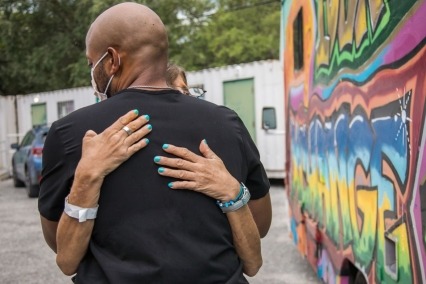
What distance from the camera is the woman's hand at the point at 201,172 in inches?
74.5

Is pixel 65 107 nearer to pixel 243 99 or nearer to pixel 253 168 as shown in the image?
pixel 243 99

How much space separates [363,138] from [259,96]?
10.4 metres

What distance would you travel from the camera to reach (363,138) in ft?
10.8

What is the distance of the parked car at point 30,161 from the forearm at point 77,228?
10918mm

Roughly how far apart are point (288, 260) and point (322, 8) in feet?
12.1

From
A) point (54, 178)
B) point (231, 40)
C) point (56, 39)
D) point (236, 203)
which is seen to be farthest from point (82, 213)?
point (231, 40)

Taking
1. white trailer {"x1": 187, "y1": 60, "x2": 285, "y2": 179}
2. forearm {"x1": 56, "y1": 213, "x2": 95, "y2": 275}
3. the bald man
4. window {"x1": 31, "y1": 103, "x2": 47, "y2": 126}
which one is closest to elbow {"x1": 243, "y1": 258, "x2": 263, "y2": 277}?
the bald man

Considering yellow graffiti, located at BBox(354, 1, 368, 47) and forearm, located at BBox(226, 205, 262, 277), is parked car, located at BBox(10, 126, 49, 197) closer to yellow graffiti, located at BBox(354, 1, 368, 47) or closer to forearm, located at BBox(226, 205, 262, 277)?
yellow graffiti, located at BBox(354, 1, 368, 47)

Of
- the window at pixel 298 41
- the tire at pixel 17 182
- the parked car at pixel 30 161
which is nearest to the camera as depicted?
the window at pixel 298 41

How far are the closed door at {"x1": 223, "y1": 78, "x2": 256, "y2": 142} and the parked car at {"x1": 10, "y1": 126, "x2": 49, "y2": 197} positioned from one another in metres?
4.22

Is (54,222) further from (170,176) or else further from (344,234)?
(344,234)

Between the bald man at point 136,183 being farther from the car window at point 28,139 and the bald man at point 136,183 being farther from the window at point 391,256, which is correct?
the car window at point 28,139

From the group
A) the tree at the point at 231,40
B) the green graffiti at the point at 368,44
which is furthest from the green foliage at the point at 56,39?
the green graffiti at the point at 368,44

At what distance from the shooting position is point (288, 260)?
7227mm
